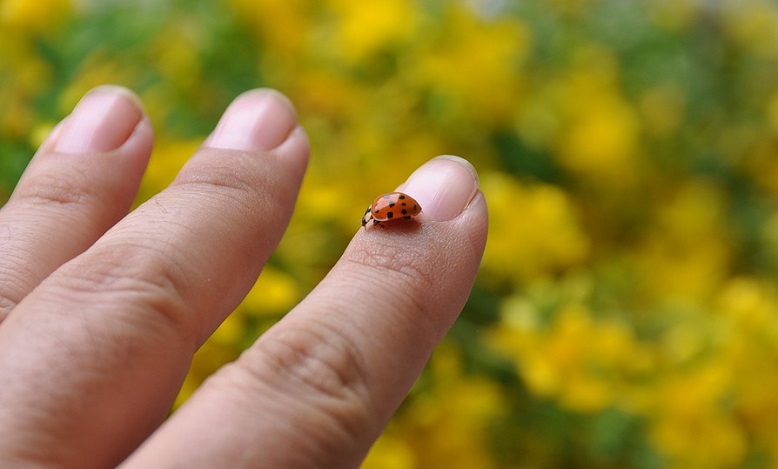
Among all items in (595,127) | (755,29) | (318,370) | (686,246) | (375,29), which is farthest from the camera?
(755,29)

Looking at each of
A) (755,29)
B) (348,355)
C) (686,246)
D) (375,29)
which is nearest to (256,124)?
(348,355)

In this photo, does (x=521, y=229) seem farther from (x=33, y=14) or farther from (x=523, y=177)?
(x=33, y=14)

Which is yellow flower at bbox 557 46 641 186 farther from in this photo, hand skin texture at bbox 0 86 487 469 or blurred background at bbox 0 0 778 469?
hand skin texture at bbox 0 86 487 469

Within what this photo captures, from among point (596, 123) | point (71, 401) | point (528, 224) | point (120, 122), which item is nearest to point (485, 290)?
point (528, 224)

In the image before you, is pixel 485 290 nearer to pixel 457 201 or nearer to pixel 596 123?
pixel 596 123

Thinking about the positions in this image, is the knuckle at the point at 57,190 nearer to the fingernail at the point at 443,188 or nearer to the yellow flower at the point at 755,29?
the fingernail at the point at 443,188

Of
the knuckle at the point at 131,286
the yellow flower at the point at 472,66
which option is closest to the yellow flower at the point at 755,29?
the yellow flower at the point at 472,66

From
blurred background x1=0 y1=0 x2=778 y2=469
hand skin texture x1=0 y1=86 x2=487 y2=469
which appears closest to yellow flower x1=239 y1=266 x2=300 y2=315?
blurred background x1=0 y1=0 x2=778 y2=469
